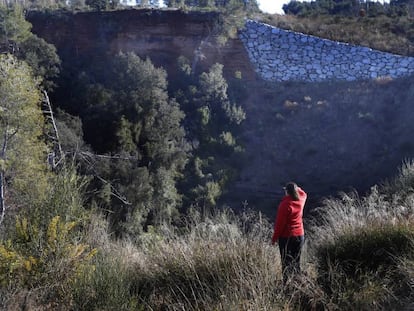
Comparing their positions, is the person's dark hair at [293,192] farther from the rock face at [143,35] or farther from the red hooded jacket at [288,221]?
the rock face at [143,35]

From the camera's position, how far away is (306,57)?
75.2 feet

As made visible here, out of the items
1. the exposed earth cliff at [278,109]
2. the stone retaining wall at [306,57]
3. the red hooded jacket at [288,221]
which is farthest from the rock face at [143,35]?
the red hooded jacket at [288,221]

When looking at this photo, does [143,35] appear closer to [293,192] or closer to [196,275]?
[293,192]

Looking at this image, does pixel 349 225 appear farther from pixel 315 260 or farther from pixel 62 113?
pixel 62 113

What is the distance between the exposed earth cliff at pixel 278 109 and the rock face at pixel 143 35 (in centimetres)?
5

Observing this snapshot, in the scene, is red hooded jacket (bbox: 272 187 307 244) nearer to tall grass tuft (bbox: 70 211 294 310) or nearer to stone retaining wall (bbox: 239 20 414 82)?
tall grass tuft (bbox: 70 211 294 310)

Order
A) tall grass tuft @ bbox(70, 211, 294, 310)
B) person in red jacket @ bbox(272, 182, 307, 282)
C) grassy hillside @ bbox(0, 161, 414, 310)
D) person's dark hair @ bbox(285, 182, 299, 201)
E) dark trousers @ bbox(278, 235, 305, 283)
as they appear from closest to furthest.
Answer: tall grass tuft @ bbox(70, 211, 294, 310)
grassy hillside @ bbox(0, 161, 414, 310)
dark trousers @ bbox(278, 235, 305, 283)
person in red jacket @ bbox(272, 182, 307, 282)
person's dark hair @ bbox(285, 182, 299, 201)

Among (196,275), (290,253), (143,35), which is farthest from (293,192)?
(143,35)

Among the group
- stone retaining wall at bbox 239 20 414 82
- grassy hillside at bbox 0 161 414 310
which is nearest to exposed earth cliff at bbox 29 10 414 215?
stone retaining wall at bbox 239 20 414 82

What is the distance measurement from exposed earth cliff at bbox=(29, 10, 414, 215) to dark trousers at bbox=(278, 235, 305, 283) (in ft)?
41.3

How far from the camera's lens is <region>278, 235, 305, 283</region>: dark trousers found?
3.58m

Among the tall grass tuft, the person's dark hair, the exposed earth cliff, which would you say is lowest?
the exposed earth cliff

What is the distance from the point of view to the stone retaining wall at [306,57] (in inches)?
872

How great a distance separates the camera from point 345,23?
2492 cm
